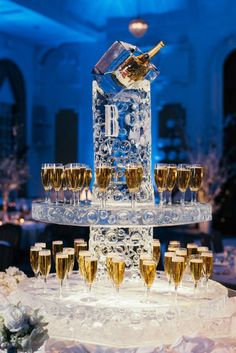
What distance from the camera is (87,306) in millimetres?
2428

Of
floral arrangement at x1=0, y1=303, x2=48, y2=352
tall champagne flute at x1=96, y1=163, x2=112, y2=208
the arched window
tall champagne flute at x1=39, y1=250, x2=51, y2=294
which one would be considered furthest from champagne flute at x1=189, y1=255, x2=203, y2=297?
the arched window

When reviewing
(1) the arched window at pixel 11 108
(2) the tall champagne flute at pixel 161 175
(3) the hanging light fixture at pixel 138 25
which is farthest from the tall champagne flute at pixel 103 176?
(1) the arched window at pixel 11 108

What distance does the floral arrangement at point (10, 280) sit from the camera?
9.95 ft

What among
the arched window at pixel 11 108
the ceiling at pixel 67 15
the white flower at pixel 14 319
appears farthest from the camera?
the arched window at pixel 11 108

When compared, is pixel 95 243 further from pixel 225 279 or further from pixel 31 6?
pixel 31 6

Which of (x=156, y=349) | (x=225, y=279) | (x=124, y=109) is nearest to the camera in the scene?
(x=156, y=349)

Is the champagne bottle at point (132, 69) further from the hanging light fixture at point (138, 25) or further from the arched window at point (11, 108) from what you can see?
the arched window at point (11, 108)

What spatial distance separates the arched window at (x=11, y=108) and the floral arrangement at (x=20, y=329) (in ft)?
30.8

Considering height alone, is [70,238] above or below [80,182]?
below

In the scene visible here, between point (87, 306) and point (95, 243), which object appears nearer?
point (87, 306)

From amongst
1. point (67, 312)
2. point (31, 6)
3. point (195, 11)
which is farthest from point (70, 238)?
point (195, 11)

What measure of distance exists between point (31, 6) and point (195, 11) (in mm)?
3023

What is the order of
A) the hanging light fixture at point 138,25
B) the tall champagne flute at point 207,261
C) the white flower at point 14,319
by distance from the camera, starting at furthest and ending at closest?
the hanging light fixture at point 138,25
the tall champagne flute at point 207,261
the white flower at point 14,319

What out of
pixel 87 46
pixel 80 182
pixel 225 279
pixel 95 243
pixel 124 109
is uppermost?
pixel 87 46
